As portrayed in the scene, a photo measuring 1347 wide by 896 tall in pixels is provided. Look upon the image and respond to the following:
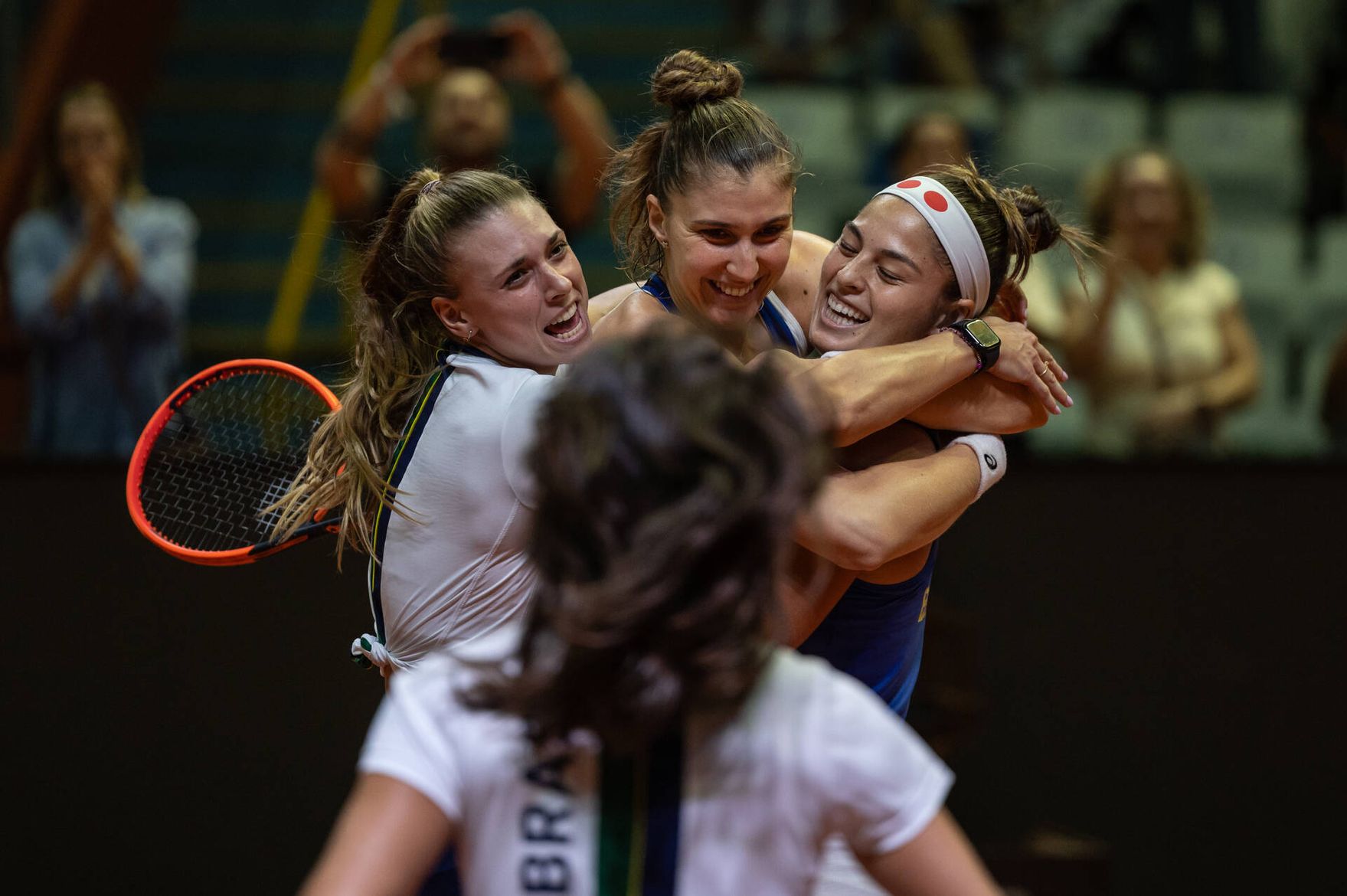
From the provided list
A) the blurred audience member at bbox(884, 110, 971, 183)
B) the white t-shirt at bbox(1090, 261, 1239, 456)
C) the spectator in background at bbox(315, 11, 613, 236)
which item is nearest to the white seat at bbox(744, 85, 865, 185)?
the blurred audience member at bbox(884, 110, 971, 183)

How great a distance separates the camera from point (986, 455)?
7.04ft

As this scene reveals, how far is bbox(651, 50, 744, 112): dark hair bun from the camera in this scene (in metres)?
2.43

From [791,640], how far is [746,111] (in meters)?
0.84

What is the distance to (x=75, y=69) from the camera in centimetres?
572

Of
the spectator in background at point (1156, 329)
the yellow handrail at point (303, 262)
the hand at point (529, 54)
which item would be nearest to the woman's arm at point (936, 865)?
the spectator in background at point (1156, 329)

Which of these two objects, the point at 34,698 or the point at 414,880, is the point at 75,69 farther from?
the point at 414,880

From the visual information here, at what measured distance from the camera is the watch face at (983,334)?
2.12 m

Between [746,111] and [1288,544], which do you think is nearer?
[746,111]

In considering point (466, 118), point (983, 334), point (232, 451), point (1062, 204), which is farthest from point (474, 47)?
point (983, 334)

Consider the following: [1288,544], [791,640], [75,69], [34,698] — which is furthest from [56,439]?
[1288,544]

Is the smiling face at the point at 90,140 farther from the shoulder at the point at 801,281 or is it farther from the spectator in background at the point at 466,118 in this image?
the shoulder at the point at 801,281

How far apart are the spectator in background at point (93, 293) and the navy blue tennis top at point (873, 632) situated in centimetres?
243

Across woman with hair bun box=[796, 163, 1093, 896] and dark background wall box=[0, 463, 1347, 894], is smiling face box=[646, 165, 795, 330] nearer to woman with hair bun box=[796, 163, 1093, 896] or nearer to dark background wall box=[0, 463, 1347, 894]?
woman with hair bun box=[796, 163, 1093, 896]

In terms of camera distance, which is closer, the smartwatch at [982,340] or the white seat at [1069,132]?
the smartwatch at [982,340]
